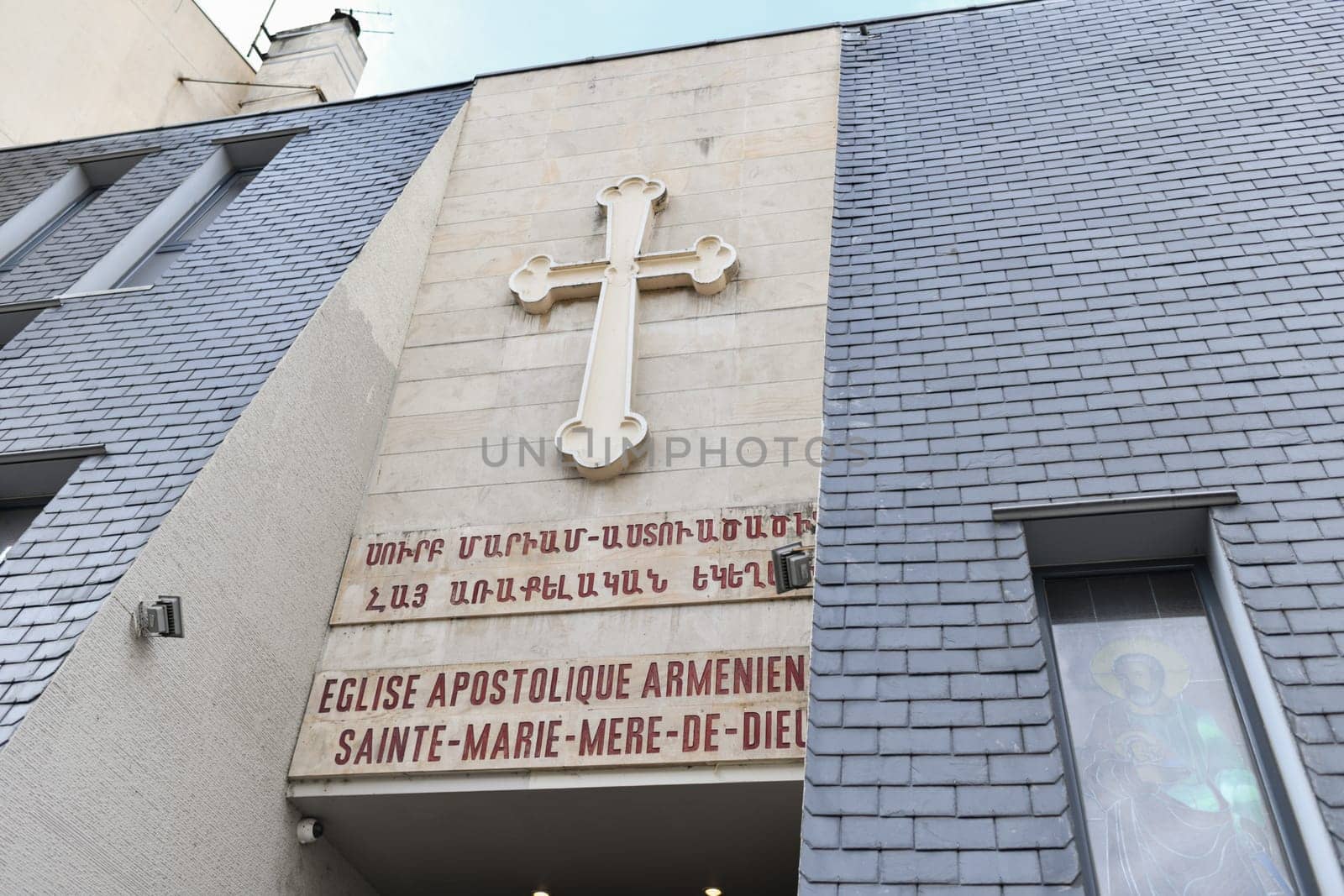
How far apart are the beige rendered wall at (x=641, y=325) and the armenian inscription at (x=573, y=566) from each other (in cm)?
10

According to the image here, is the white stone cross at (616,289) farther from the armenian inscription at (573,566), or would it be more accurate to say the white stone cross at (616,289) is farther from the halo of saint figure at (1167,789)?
the halo of saint figure at (1167,789)

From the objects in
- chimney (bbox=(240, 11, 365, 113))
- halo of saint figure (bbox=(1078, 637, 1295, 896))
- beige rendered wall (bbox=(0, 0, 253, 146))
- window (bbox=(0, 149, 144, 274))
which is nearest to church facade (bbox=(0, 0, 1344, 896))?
halo of saint figure (bbox=(1078, 637, 1295, 896))

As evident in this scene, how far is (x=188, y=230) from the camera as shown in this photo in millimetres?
11375

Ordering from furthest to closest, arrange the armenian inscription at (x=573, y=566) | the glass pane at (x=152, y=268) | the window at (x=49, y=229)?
Result: the window at (x=49, y=229), the glass pane at (x=152, y=268), the armenian inscription at (x=573, y=566)

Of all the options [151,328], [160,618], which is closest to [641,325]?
[151,328]

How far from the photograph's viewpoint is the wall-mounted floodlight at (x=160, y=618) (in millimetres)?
6109

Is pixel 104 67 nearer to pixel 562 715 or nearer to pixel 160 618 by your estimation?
pixel 160 618

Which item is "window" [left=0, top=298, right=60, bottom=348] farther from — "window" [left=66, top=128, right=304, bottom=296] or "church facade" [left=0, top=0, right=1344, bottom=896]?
"window" [left=66, top=128, right=304, bottom=296]

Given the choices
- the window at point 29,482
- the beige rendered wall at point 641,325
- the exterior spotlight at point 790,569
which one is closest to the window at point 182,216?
the window at point 29,482

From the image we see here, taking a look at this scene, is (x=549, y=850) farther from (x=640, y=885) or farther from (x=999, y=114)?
(x=999, y=114)

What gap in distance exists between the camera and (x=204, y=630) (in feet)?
21.8

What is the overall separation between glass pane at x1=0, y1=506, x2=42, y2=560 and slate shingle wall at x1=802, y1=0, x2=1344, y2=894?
18.2 ft

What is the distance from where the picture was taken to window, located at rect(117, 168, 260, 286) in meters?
10.6

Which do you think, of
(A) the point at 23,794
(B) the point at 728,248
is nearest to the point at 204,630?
(A) the point at 23,794
